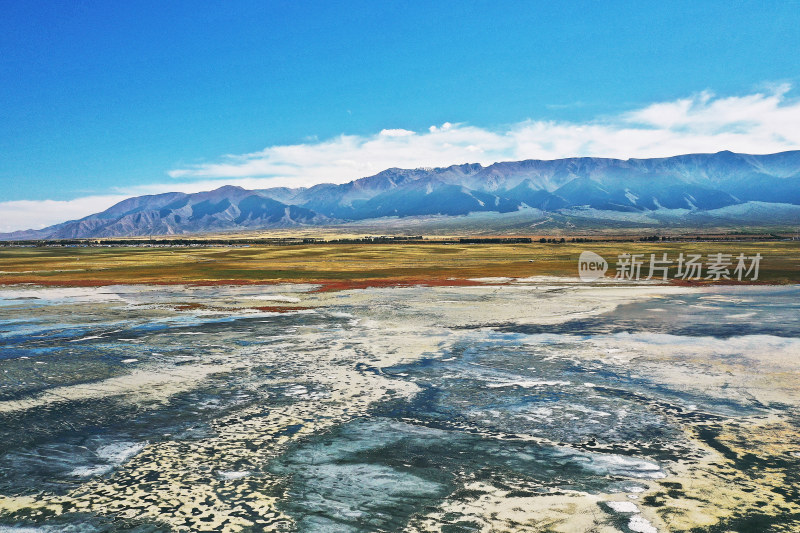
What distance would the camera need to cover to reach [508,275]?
4997 cm

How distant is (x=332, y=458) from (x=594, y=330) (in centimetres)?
1576

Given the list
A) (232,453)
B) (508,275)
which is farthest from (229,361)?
(508,275)

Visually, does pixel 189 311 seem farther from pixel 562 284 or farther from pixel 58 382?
pixel 562 284

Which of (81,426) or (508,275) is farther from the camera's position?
(508,275)

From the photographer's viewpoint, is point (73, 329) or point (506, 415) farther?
point (73, 329)

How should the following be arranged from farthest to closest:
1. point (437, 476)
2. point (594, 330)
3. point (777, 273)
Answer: point (777, 273) < point (594, 330) < point (437, 476)

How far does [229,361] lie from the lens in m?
18.0

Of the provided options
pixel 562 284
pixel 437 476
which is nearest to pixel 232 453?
pixel 437 476

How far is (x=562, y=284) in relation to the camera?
138 feet

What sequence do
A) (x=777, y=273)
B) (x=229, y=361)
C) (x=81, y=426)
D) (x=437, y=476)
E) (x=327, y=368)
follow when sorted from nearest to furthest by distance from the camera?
(x=437, y=476), (x=81, y=426), (x=327, y=368), (x=229, y=361), (x=777, y=273)

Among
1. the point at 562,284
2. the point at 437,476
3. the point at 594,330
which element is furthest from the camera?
the point at 562,284

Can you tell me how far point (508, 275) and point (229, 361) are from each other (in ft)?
117

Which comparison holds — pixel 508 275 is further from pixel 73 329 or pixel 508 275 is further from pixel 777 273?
pixel 73 329

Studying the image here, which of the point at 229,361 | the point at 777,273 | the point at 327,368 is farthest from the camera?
the point at 777,273
